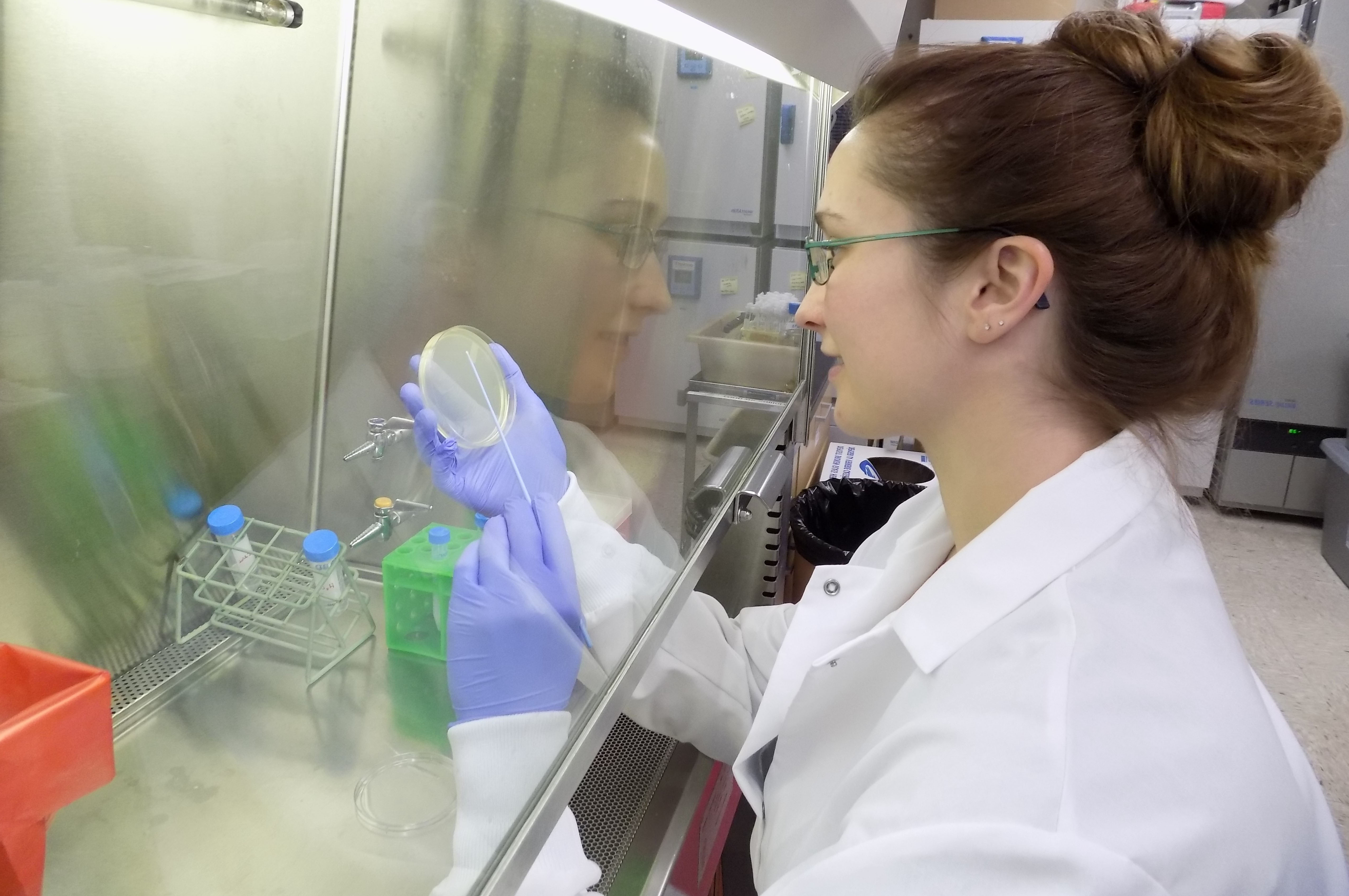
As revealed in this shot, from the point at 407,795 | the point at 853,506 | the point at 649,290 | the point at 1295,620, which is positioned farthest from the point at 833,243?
the point at 1295,620

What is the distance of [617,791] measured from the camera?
1141 mm

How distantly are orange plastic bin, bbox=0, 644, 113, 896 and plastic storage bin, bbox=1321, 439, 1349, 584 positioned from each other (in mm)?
3914

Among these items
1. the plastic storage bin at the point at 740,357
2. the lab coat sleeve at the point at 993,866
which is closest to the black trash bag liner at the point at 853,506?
the plastic storage bin at the point at 740,357

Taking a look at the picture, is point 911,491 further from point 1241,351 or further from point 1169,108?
point 1169,108

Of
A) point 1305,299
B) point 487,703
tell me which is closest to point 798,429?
point 487,703

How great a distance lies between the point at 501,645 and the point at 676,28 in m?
0.77

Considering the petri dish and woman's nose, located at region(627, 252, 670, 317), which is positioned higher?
woman's nose, located at region(627, 252, 670, 317)

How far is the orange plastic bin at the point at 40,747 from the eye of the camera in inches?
22.3

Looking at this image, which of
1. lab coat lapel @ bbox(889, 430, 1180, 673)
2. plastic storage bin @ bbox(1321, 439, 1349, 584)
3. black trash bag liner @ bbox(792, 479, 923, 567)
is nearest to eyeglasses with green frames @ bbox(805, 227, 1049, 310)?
lab coat lapel @ bbox(889, 430, 1180, 673)

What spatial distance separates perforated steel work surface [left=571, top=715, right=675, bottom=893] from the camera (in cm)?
102

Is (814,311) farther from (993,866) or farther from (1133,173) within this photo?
(993,866)

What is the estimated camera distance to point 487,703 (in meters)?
0.90

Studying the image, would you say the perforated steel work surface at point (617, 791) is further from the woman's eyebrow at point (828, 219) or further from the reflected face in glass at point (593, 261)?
the woman's eyebrow at point (828, 219)

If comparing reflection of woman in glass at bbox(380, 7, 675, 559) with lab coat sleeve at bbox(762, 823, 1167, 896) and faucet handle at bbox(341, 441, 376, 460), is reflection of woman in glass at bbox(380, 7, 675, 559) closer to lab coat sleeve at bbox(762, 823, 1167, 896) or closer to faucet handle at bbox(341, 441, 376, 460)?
faucet handle at bbox(341, 441, 376, 460)
